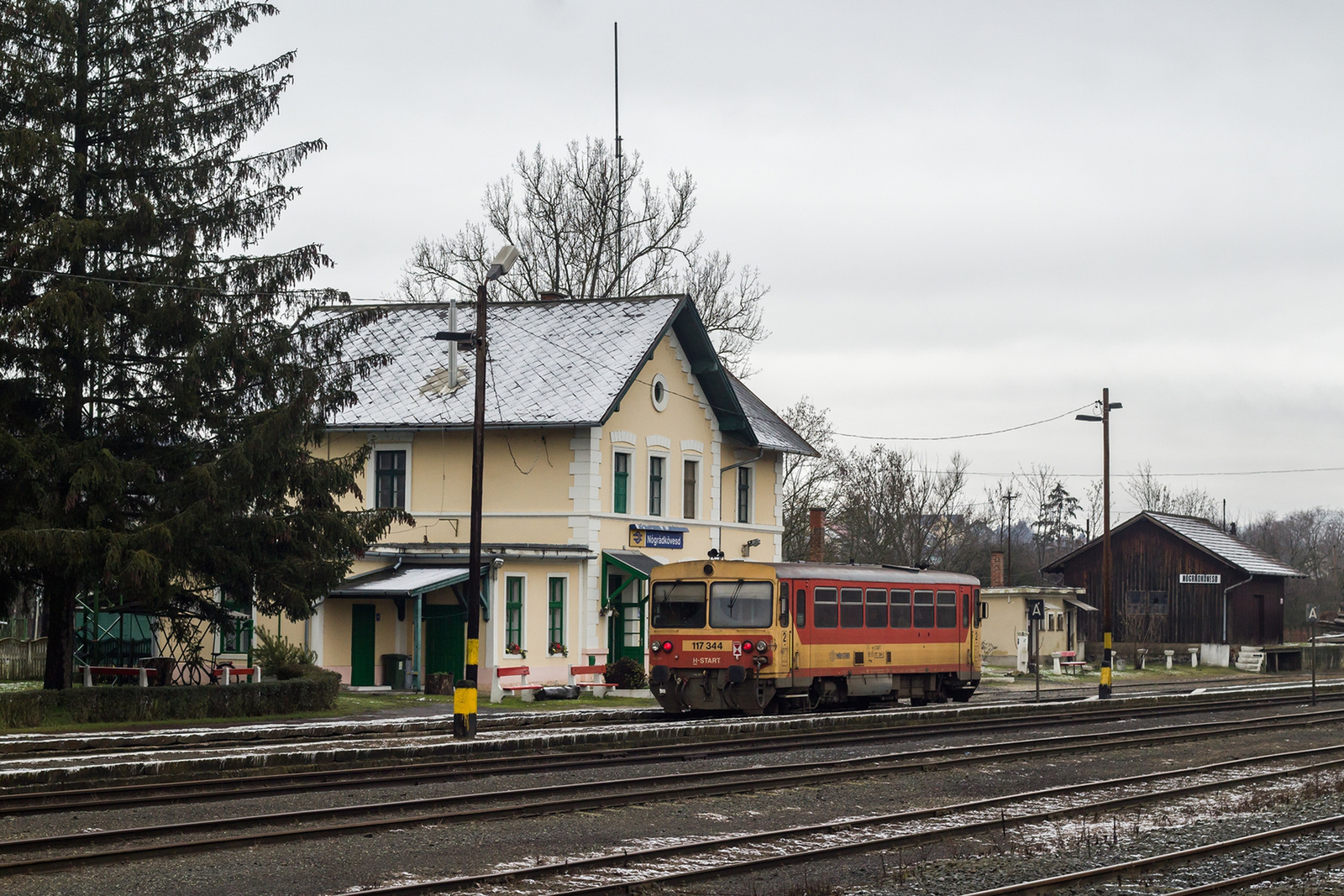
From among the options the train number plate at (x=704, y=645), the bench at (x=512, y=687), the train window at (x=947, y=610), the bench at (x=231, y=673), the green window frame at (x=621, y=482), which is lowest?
the bench at (x=512, y=687)

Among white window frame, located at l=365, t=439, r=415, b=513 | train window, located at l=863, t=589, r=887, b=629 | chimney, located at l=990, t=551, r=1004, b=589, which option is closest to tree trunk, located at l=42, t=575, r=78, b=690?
white window frame, located at l=365, t=439, r=415, b=513

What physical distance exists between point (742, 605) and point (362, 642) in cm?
1114

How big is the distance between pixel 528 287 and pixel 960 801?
117 ft

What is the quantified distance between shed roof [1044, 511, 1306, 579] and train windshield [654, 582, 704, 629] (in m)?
36.9

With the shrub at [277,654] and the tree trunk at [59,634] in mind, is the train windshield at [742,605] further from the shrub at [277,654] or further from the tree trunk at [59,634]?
the tree trunk at [59,634]

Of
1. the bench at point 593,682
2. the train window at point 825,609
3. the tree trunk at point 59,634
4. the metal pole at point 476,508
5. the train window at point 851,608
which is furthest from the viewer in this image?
the bench at point 593,682

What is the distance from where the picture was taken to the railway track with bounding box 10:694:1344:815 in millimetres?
14594

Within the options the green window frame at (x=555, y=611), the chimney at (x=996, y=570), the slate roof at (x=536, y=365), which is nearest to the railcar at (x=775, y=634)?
the green window frame at (x=555, y=611)

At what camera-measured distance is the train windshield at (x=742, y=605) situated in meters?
25.2

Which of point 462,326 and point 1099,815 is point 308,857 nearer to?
point 1099,815

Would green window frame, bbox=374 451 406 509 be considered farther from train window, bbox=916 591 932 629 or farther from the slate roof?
train window, bbox=916 591 932 629

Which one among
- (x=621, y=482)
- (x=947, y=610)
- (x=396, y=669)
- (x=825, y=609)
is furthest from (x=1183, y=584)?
(x=825, y=609)

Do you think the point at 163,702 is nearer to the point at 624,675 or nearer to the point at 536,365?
the point at 624,675

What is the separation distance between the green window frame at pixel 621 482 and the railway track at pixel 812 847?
19.2 meters
